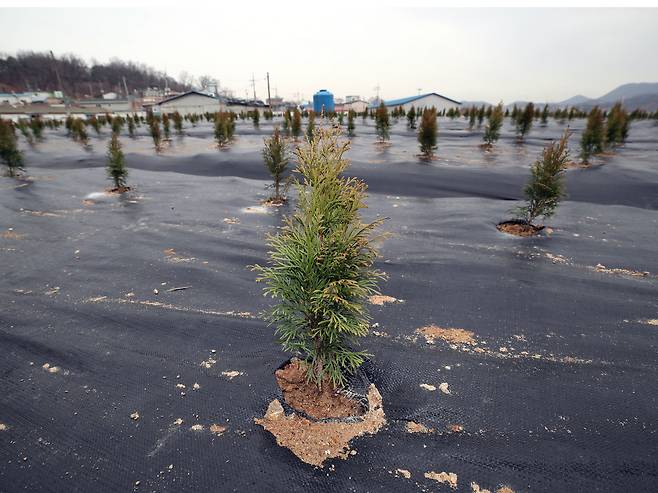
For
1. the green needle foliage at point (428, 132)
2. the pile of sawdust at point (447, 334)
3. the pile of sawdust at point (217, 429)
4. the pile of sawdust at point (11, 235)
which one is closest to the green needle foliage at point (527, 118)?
the green needle foliage at point (428, 132)

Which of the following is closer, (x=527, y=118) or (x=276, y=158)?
(x=276, y=158)

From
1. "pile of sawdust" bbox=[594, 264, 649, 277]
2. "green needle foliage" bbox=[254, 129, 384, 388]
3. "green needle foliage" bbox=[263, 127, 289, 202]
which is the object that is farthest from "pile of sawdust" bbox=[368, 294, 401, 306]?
"green needle foliage" bbox=[263, 127, 289, 202]

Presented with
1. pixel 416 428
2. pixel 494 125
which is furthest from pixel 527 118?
pixel 416 428

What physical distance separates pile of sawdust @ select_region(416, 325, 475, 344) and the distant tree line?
110 meters

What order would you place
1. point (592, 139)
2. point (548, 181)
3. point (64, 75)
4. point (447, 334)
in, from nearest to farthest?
point (447, 334)
point (548, 181)
point (592, 139)
point (64, 75)

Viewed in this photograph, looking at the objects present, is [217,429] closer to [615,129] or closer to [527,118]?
[615,129]

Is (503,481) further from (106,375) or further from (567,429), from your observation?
(106,375)

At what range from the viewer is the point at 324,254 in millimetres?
3520

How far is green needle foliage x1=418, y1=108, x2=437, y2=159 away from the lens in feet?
58.0

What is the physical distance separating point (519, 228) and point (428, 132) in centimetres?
1062

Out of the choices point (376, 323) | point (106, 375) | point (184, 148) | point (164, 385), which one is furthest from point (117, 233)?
point (184, 148)

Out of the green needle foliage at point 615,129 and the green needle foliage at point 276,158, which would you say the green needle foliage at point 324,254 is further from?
the green needle foliage at point 615,129

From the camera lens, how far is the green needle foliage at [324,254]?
339 cm

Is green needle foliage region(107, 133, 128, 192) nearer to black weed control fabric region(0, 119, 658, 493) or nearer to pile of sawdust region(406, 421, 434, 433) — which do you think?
black weed control fabric region(0, 119, 658, 493)
